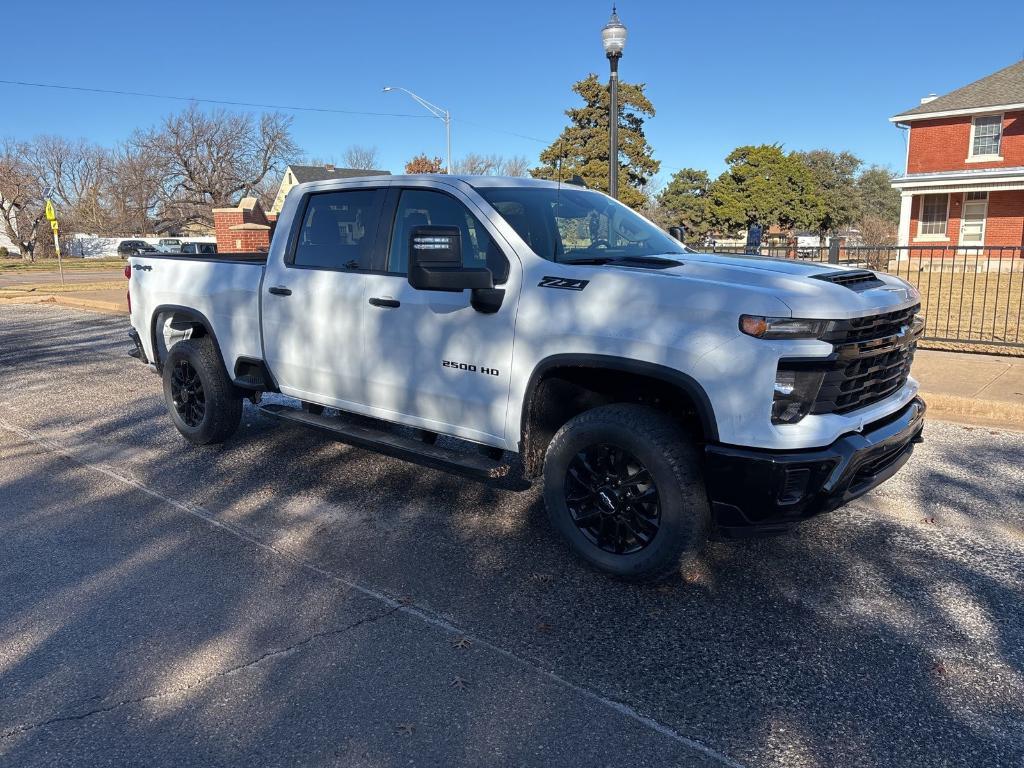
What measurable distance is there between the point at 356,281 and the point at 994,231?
1190 inches

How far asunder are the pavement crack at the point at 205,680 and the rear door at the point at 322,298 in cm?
176

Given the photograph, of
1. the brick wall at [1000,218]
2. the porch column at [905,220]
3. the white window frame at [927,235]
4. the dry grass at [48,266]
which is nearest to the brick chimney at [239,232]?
the brick wall at [1000,218]

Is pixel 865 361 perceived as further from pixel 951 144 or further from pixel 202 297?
pixel 951 144

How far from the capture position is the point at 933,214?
98.6ft

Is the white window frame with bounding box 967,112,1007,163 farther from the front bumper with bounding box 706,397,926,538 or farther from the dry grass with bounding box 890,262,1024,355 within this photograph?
the front bumper with bounding box 706,397,926,538

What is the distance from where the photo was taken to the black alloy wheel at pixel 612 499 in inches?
147

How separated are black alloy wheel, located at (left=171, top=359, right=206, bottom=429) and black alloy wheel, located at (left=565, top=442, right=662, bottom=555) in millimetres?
3504

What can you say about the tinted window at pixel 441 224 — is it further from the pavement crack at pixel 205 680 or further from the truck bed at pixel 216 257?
the pavement crack at pixel 205 680

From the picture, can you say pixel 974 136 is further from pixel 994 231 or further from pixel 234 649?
pixel 234 649

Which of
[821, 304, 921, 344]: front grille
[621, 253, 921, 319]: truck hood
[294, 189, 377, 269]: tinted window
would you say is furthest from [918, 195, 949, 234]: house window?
[294, 189, 377, 269]: tinted window

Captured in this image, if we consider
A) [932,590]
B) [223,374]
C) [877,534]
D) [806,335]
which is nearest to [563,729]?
[806,335]

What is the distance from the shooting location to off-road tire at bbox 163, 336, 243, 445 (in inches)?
235

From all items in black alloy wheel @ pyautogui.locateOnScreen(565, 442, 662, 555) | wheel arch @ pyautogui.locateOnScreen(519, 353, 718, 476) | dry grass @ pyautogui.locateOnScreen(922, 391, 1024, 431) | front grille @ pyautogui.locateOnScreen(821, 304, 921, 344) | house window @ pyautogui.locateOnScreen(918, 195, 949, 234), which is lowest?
dry grass @ pyautogui.locateOnScreen(922, 391, 1024, 431)

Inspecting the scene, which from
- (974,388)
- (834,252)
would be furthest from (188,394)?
(834,252)
